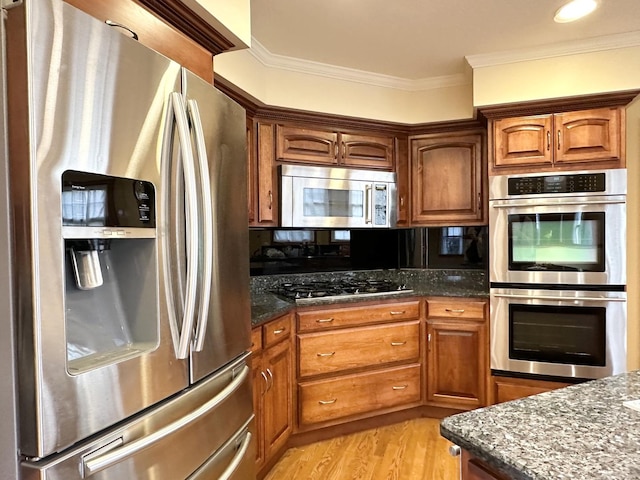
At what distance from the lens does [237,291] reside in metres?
1.51

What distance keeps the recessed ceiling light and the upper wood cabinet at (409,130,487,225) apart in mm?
979

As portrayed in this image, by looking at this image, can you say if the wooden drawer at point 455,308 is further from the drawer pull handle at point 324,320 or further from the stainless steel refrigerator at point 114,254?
the stainless steel refrigerator at point 114,254

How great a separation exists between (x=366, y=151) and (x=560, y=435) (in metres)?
2.52

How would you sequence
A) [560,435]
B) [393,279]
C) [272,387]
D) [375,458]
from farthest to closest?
1. [393,279]
2. [375,458]
3. [272,387]
4. [560,435]

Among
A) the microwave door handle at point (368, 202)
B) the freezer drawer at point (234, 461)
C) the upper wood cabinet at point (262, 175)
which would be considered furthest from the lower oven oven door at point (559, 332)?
the freezer drawer at point (234, 461)

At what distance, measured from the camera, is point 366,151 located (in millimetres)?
3158

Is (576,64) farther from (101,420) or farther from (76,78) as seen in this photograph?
(101,420)

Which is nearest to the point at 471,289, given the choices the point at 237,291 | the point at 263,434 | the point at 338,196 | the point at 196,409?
the point at 338,196

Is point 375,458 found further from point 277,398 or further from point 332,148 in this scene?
point 332,148

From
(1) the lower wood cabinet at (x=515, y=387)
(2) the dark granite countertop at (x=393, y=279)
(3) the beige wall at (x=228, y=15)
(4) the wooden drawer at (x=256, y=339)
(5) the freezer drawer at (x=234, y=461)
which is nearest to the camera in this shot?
(5) the freezer drawer at (x=234, y=461)

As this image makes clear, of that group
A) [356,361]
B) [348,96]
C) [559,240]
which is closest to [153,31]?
[348,96]

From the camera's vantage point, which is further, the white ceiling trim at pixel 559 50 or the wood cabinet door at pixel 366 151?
the wood cabinet door at pixel 366 151

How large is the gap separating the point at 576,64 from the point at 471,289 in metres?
1.60

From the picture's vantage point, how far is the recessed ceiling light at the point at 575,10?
82.7 inches
